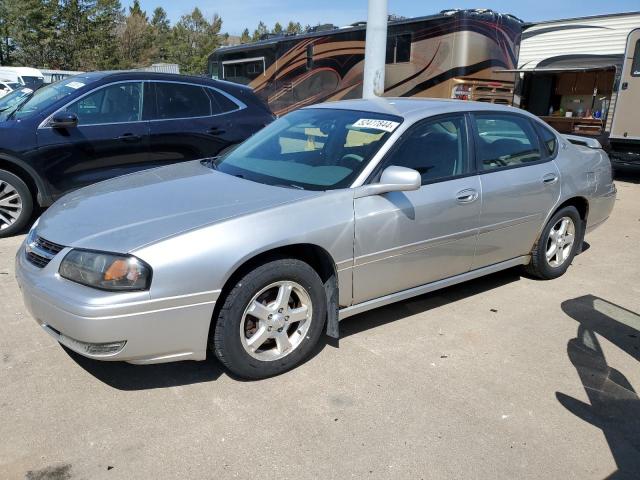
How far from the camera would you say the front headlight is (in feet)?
8.63

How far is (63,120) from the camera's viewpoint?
217 inches

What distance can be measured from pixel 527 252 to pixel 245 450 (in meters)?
3.03

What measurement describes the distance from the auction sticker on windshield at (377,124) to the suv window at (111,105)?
329cm

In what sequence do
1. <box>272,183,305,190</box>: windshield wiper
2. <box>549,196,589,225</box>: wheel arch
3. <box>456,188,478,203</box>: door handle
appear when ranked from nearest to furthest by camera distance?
<box>272,183,305,190</box>: windshield wiper
<box>456,188,478,203</box>: door handle
<box>549,196,589,225</box>: wheel arch

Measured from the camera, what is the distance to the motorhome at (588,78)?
10.0 metres

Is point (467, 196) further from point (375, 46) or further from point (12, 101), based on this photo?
point (12, 101)

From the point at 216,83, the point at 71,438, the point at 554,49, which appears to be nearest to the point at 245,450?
the point at 71,438

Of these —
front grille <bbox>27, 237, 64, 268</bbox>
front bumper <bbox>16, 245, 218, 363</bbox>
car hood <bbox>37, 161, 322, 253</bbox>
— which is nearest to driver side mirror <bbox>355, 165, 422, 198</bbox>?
car hood <bbox>37, 161, 322, 253</bbox>

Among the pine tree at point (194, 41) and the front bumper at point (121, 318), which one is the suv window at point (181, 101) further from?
the pine tree at point (194, 41)

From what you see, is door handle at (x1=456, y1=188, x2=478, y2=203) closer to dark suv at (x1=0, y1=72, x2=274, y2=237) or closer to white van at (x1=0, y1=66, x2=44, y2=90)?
dark suv at (x1=0, y1=72, x2=274, y2=237)

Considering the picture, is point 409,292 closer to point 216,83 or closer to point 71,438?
point 71,438

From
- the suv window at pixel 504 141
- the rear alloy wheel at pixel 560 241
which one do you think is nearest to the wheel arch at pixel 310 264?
the suv window at pixel 504 141

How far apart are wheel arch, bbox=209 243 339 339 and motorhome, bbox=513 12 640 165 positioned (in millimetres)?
8772

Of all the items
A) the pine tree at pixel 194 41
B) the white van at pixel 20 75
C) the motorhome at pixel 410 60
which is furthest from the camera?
the pine tree at pixel 194 41
